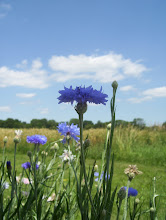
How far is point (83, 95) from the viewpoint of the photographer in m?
0.76

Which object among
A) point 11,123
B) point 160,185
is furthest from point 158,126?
point 11,123

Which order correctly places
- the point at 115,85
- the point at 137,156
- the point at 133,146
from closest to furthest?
the point at 115,85 < the point at 137,156 < the point at 133,146

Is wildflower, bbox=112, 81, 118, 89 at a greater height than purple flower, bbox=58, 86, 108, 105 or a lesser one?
greater

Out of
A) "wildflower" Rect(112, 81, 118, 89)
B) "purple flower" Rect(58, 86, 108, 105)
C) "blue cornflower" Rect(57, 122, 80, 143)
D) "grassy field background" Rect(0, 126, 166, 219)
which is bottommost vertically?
"grassy field background" Rect(0, 126, 166, 219)

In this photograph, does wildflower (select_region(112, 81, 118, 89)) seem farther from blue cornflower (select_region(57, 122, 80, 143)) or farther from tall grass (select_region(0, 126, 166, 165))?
tall grass (select_region(0, 126, 166, 165))

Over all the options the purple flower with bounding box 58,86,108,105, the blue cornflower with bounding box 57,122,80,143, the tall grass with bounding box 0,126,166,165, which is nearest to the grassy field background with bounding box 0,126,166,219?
the tall grass with bounding box 0,126,166,165

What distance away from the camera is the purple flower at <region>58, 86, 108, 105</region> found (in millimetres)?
746

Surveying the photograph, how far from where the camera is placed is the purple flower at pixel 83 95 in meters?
0.75

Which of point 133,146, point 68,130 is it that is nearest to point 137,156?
point 133,146

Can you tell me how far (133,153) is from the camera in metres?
6.52

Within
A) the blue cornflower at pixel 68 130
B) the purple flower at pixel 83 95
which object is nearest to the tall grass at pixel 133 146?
the blue cornflower at pixel 68 130

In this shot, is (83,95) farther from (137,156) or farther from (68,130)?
(137,156)

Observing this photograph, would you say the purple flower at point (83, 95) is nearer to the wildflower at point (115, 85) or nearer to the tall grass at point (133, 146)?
the wildflower at point (115, 85)

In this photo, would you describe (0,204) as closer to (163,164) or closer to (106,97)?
(106,97)
